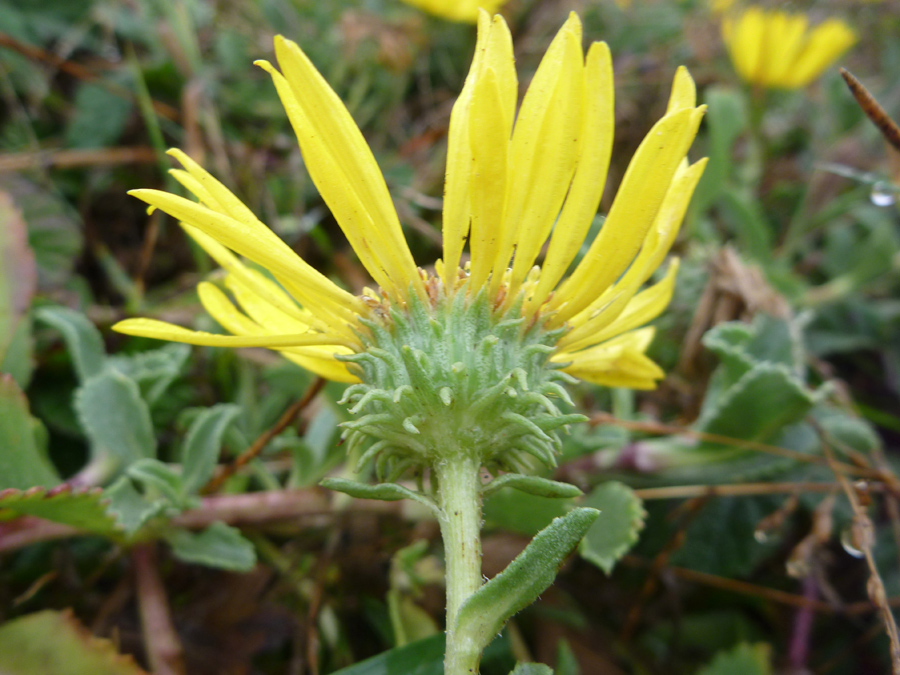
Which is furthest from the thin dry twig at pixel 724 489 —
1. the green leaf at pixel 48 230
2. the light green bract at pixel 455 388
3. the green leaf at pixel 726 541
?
the green leaf at pixel 48 230

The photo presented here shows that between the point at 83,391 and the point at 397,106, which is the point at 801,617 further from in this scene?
the point at 397,106

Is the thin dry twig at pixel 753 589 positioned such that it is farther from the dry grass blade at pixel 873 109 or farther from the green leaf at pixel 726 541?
the dry grass blade at pixel 873 109

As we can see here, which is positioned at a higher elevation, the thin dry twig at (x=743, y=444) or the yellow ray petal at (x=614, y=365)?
the yellow ray petal at (x=614, y=365)

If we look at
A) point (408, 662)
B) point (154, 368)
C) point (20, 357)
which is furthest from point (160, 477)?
point (408, 662)

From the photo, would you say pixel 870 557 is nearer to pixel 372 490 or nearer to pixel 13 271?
pixel 372 490

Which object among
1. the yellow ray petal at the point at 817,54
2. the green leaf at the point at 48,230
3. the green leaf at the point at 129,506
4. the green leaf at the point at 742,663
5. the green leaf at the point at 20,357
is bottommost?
the green leaf at the point at 742,663

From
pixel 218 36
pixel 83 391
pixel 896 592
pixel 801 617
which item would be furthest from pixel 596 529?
pixel 218 36

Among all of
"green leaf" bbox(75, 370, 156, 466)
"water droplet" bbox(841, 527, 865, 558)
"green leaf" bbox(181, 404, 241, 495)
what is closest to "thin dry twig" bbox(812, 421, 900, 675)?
"water droplet" bbox(841, 527, 865, 558)
